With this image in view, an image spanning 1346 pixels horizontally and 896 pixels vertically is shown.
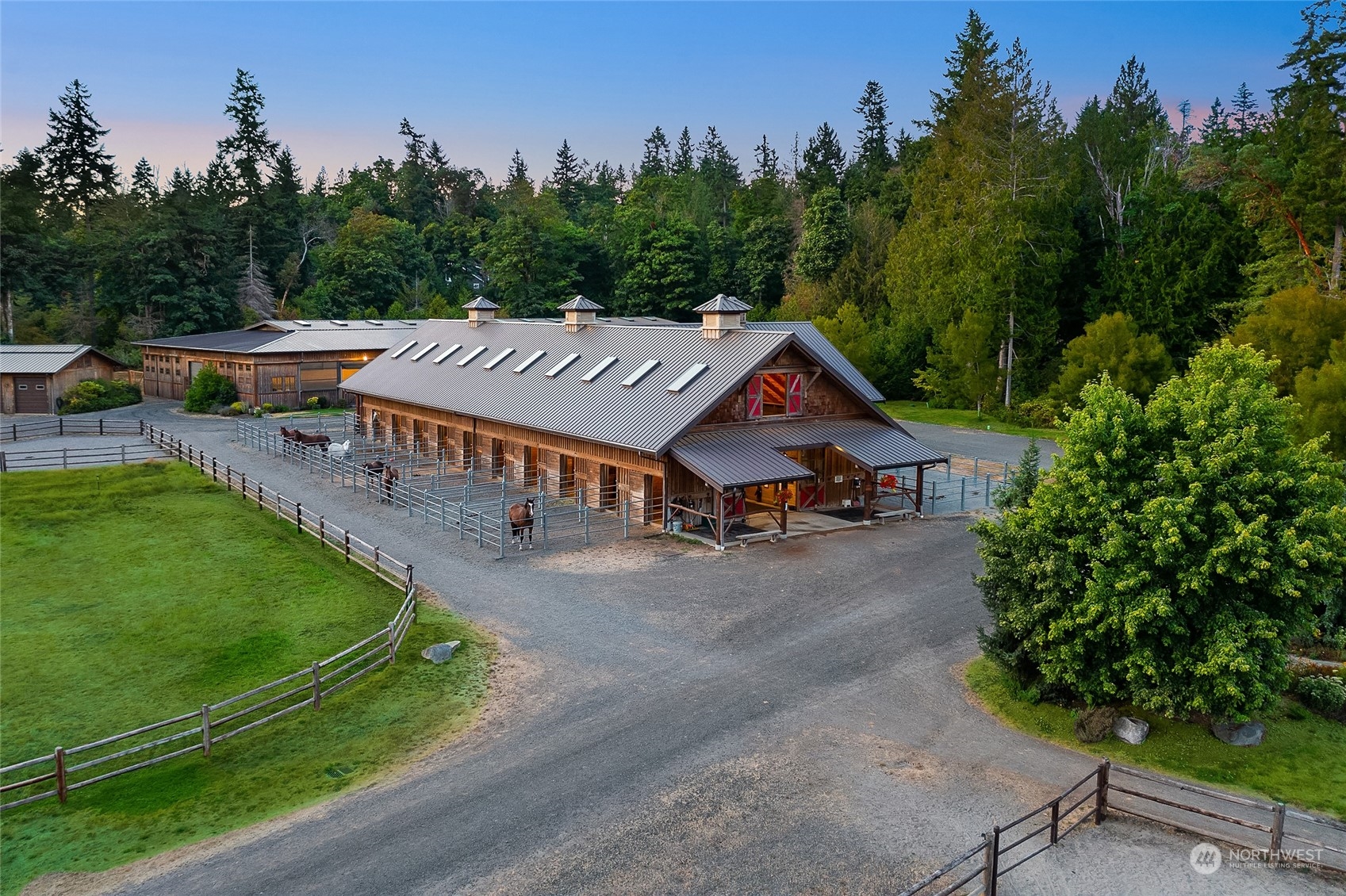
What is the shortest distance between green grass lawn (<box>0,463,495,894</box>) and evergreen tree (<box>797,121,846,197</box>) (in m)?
78.4

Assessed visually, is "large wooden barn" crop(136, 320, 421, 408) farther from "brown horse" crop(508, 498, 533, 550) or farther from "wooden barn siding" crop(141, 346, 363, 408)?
"brown horse" crop(508, 498, 533, 550)

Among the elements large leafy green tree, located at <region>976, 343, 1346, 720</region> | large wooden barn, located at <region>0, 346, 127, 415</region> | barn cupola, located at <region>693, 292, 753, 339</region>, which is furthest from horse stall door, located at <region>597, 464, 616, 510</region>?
large wooden barn, located at <region>0, 346, 127, 415</region>

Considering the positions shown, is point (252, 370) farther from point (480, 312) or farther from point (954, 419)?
point (954, 419)

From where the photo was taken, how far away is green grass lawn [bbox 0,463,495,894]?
13211 mm

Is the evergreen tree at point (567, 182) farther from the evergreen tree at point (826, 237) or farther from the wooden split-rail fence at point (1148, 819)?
the wooden split-rail fence at point (1148, 819)

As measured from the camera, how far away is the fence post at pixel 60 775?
1332 centimetres

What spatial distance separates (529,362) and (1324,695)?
30005mm

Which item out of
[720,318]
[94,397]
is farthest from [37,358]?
[720,318]

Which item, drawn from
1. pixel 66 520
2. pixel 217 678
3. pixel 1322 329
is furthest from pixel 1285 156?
pixel 66 520

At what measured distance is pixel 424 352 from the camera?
4769cm

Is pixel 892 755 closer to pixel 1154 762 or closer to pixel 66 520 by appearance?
pixel 1154 762

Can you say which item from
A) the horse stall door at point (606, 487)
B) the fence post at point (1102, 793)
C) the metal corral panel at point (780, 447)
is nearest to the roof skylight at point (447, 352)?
the horse stall door at point (606, 487)

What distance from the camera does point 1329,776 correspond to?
47.3ft

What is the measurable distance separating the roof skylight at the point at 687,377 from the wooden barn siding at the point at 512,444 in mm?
2853
